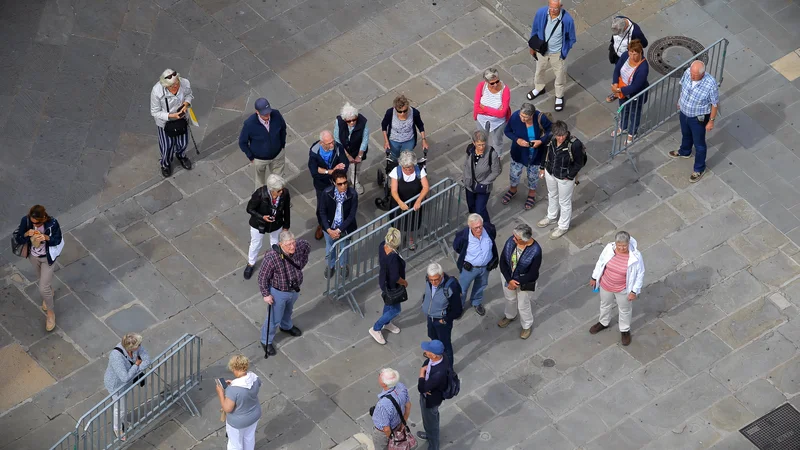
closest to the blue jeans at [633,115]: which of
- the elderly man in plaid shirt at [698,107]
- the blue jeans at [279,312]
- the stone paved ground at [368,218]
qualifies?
the stone paved ground at [368,218]

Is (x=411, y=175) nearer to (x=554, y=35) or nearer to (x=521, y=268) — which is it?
(x=521, y=268)

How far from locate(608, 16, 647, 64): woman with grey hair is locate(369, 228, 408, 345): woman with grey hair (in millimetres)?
4821

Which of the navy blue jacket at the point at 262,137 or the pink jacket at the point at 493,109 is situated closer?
the navy blue jacket at the point at 262,137

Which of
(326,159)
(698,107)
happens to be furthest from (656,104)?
(326,159)

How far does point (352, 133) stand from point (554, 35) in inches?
140

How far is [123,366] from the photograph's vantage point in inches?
656

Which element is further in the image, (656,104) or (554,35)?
(656,104)

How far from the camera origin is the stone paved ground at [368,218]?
18.0m

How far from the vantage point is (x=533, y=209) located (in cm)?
2028

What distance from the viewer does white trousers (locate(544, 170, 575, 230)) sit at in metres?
19.4

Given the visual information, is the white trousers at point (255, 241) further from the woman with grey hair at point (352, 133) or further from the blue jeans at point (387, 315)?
the blue jeans at point (387, 315)

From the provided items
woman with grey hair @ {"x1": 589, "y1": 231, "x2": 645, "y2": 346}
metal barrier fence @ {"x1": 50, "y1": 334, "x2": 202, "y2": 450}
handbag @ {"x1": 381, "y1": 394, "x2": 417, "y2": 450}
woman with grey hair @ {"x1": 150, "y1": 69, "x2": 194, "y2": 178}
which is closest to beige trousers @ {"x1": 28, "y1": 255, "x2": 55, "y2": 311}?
metal barrier fence @ {"x1": 50, "y1": 334, "x2": 202, "y2": 450}

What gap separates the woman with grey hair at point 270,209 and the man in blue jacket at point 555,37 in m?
4.69

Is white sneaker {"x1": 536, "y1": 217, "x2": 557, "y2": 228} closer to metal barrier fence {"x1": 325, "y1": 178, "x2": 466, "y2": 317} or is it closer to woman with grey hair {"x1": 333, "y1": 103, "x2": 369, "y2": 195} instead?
metal barrier fence {"x1": 325, "y1": 178, "x2": 466, "y2": 317}
